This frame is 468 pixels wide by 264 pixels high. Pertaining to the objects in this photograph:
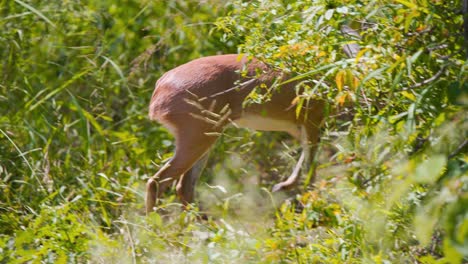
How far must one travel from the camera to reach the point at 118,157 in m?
5.97

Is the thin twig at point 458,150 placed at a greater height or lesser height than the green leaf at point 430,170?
lesser

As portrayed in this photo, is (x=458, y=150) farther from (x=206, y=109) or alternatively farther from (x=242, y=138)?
(x=206, y=109)

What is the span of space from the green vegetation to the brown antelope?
21cm

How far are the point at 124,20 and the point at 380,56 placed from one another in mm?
3535

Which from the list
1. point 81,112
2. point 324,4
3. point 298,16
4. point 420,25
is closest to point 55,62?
point 81,112

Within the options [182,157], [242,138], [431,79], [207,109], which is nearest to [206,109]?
[207,109]

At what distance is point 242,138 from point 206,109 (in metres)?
0.58

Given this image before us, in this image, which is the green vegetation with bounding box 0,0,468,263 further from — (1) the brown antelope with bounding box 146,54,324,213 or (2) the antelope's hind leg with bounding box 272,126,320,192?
(1) the brown antelope with bounding box 146,54,324,213

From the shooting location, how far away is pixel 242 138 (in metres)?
4.98

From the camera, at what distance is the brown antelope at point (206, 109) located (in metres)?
5.48

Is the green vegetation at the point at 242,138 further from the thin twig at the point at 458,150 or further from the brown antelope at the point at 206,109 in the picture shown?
the brown antelope at the point at 206,109

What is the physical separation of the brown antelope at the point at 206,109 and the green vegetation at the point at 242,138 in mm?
213

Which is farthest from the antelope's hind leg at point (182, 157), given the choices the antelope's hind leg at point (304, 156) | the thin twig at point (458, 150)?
the thin twig at point (458, 150)

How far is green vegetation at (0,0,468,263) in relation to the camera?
355 centimetres
